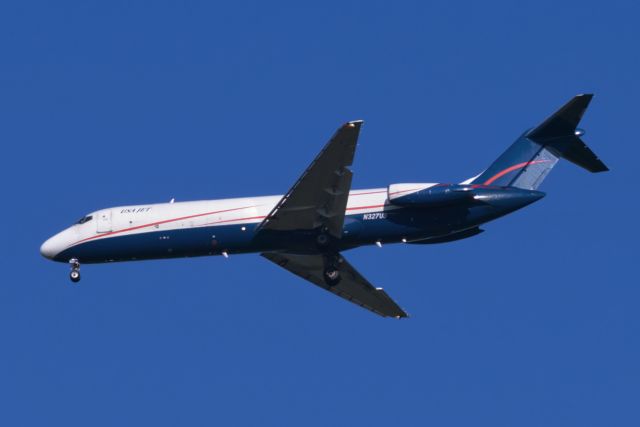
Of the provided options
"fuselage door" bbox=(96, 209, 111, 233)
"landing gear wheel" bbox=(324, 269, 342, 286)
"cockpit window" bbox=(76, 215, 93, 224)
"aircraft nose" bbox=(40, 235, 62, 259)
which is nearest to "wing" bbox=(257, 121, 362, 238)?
"landing gear wheel" bbox=(324, 269, 342, 286)

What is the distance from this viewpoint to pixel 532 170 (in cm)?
4791

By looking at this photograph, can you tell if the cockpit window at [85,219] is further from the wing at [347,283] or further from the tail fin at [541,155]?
the tail fin at [541,155]

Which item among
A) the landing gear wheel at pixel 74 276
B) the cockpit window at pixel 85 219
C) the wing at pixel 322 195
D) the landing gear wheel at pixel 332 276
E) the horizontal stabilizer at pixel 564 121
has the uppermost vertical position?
the horizontal stabilizer at pixel 564 121

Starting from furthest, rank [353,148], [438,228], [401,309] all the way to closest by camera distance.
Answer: [401,309], [438,228], [353,148]

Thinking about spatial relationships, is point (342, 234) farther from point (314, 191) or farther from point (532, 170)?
point (532, 170)

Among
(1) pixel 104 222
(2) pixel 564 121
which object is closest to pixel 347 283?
(1) pixel 104 222

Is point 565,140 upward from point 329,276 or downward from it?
upward

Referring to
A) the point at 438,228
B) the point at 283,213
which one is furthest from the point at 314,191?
the point at 438,228

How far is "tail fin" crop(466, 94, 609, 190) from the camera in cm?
4769

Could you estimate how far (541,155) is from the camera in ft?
158

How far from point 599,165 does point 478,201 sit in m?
4.66

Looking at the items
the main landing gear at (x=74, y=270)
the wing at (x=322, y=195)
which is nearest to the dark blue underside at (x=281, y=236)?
the main landing gear at (x=74, y=270)

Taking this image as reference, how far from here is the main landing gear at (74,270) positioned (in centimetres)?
4862

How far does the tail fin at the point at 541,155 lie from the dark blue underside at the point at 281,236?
4.86 feet
